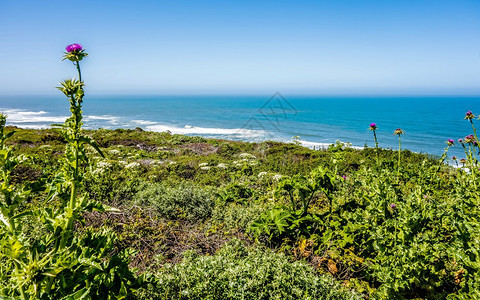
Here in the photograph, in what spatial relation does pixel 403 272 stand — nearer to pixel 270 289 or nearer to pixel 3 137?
pixel 270 289

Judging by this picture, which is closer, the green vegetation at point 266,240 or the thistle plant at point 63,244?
the thistle plant at point 63,244

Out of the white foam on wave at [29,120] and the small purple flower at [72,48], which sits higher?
the white foam on wave at [29,120]

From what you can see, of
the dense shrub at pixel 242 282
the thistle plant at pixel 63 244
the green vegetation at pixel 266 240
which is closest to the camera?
the thistle plant at pixel 63 244

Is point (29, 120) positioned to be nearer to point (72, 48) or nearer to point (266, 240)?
point (266, 240)

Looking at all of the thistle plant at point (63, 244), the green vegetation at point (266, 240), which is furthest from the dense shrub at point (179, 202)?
the thistle plant at point (63, 244)

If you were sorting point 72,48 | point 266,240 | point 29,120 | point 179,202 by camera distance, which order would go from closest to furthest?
point 72,48 → point 266,240 → point 179,202 → point 29,120

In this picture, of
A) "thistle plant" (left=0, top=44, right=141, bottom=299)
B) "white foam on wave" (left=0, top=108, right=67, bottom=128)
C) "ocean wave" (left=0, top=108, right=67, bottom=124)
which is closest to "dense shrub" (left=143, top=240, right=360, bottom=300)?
"thistle plant" (left=0, top=44, right=141, bottom=299)

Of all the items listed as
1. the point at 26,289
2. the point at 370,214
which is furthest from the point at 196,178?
the point at 26,289

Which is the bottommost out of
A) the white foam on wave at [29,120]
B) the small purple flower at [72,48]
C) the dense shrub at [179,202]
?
the dense shrub at [179,202]

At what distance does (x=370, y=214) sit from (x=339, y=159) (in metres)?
1.26

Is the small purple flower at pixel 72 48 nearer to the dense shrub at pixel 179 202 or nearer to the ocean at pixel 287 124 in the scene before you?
the ocean at pixel 287 124

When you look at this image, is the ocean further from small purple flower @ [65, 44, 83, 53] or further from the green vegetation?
small purple flower @ [65, 44, 83, 53]

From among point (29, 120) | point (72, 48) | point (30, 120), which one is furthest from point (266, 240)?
point (29, 120)

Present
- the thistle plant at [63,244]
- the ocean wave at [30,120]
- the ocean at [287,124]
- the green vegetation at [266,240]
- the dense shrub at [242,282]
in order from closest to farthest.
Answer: the thistle plant at [63,244] → the green vegetation at [266,240] → the dense shrub at [242,282] → the ocean at [287,124] → the ocean wave at [30,120]
